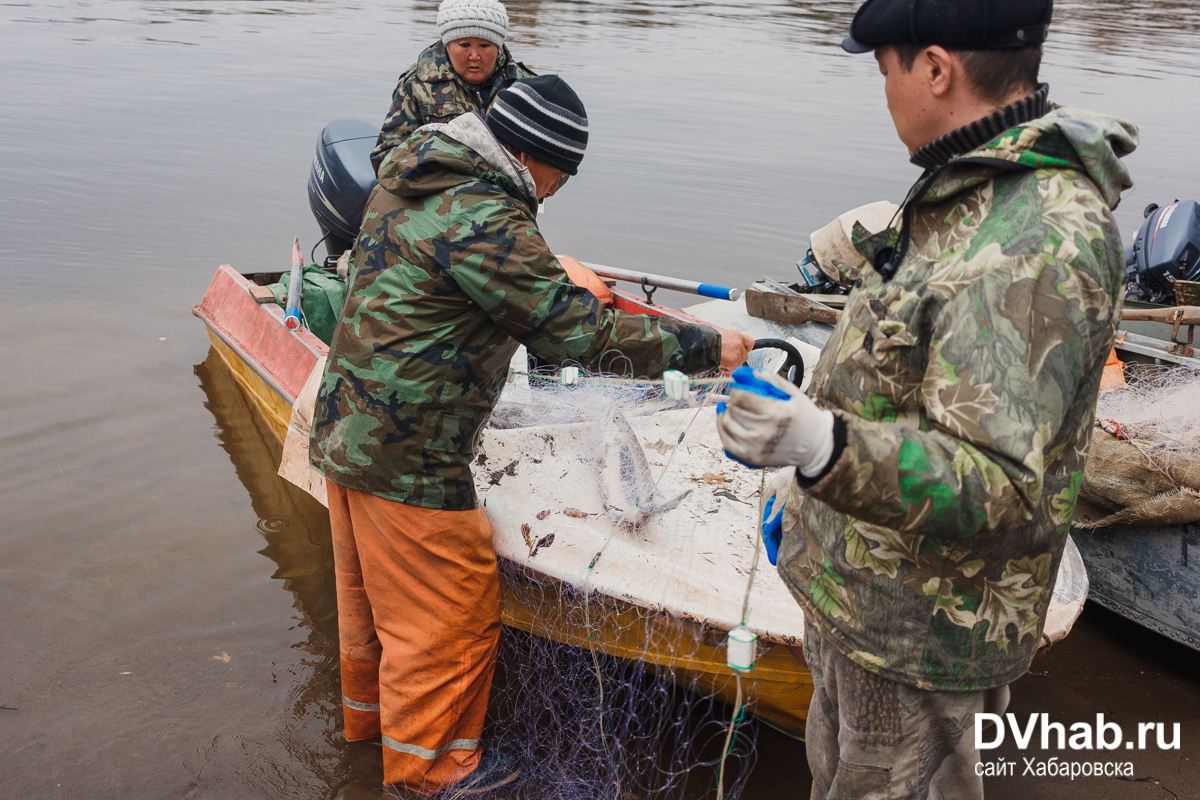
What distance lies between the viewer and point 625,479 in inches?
131

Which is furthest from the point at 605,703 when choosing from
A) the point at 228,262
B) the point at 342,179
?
the point at 228,262

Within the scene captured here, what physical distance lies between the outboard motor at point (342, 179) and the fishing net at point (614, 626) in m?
3.10

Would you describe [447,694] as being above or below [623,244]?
above

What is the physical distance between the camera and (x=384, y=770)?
3164mm

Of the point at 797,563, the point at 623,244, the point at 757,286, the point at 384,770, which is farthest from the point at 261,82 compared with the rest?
the point at 797,563

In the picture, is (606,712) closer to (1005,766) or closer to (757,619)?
(757,619)

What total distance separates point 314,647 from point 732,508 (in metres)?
1.97

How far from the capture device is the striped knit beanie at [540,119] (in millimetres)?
2617

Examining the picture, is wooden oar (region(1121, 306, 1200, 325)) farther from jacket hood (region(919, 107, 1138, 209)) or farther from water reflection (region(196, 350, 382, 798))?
water reflection (region(196, 350, 382, 798))

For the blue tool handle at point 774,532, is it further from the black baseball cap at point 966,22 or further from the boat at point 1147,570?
the boat at point 1147,570

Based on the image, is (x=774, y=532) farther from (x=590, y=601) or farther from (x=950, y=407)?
(x=590, y=601)

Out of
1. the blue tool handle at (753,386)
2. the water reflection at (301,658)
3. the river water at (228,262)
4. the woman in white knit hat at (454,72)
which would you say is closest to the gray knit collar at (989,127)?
the blue tool handle at (753,386)

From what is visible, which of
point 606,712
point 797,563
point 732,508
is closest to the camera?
point 797,563

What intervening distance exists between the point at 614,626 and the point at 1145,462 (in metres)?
2.34
